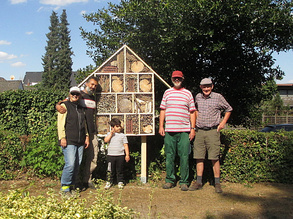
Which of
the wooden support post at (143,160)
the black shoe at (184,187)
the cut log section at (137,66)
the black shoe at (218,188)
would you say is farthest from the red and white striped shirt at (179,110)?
the black shoe at (218,188)

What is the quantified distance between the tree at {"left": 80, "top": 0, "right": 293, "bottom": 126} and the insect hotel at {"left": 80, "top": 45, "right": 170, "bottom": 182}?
199 centimetres

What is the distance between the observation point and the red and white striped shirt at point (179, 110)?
5402 millimetres

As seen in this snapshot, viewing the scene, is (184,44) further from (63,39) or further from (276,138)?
(63,39)

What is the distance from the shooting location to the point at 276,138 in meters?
5.97

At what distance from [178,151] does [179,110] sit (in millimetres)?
777

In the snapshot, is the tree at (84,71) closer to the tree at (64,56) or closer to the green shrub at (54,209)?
the green shrub at (54,209)

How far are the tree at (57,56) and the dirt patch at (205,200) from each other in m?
43.4

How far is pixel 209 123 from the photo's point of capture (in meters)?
5.34

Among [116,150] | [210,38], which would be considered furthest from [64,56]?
[116,150]

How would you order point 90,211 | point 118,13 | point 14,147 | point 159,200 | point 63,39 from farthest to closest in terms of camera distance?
point 63,39
point 118,13
point 14,147
point 159,200
point 90,211

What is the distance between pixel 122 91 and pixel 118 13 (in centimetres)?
352

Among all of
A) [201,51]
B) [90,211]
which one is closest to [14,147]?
[90,211]

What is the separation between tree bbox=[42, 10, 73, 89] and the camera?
50.0 m

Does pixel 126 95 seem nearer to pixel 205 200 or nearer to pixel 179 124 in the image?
pixel 179 124
